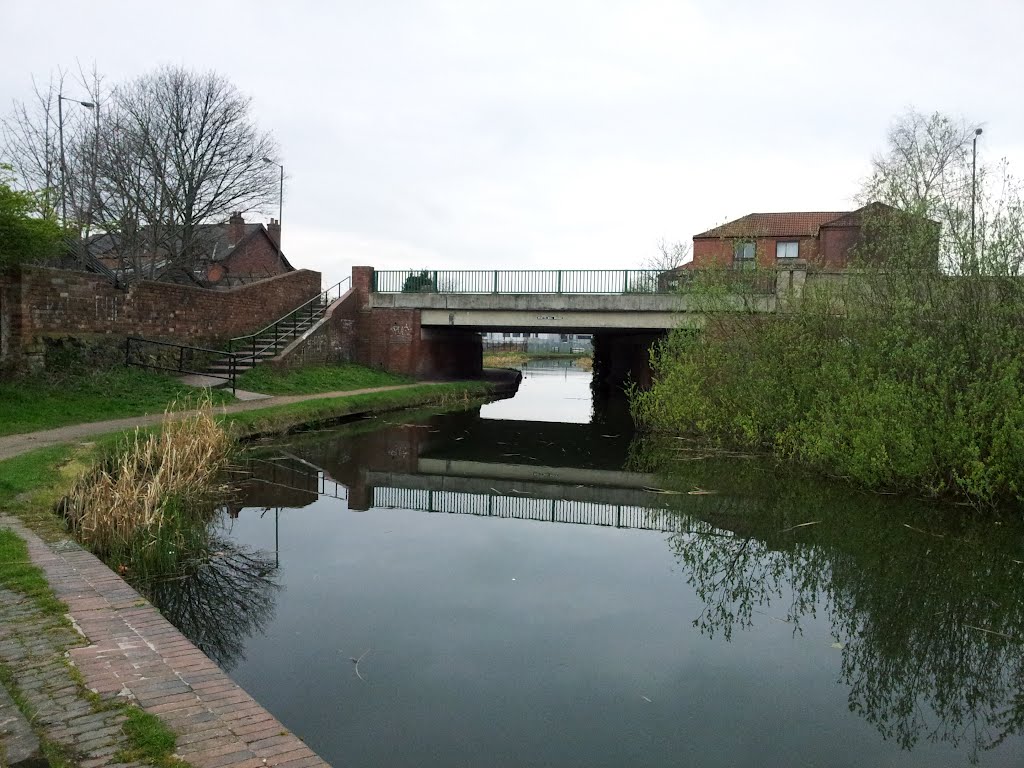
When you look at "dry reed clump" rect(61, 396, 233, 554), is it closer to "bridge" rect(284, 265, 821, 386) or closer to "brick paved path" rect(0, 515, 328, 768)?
"brick paved path" rect(0, 515, 328, 768)

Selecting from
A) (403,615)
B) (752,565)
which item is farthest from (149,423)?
(752,565)

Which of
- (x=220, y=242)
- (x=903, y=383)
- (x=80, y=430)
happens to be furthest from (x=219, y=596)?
(x=220, y=242)

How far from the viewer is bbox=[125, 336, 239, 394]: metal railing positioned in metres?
18.4

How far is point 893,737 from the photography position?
186 inches

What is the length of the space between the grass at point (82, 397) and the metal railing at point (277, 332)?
4.48 meters

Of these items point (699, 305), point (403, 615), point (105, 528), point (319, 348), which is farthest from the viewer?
point (319, 348)

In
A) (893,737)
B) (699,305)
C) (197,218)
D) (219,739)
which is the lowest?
(893,737)

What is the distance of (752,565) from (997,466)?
11.9 ft

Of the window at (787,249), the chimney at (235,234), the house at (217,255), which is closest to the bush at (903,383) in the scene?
the house at (217,255)

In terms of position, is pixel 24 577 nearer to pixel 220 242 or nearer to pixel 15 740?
pixel 15 740

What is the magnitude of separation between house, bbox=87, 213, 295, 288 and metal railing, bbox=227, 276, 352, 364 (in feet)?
17.4

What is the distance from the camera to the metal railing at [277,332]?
75.0 feet

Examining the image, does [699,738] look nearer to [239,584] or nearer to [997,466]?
[239,584]

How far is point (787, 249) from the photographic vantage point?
44.4m
